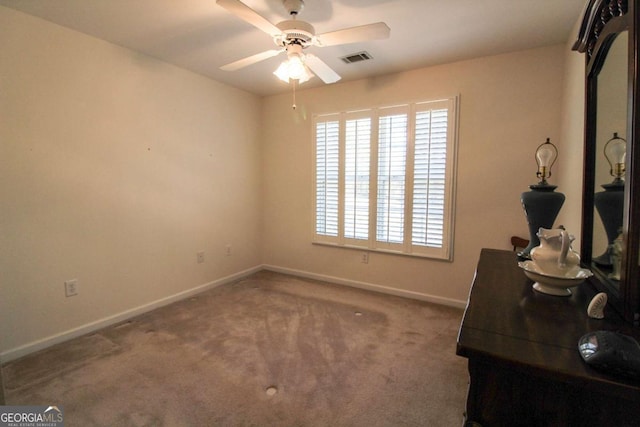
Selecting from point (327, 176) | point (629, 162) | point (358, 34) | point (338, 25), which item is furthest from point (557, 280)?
point (327, 176)

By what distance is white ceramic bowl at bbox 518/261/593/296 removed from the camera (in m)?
1.11

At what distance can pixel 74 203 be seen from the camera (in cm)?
245

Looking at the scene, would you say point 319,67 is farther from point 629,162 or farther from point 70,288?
point 70,288

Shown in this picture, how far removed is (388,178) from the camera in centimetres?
335

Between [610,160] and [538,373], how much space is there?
3.35 ft

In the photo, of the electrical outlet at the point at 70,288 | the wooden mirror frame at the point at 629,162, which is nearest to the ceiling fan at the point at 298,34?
the wooden mirror frame at the point at 629,162

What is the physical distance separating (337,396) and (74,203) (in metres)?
2.46

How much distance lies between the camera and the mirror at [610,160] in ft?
3.54

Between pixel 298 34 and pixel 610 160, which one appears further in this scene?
pixel 298 34

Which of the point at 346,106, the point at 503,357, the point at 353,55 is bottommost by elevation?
the point at 503,357

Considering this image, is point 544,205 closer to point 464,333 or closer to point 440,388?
point 464,333

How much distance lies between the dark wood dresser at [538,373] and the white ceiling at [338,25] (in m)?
1.98

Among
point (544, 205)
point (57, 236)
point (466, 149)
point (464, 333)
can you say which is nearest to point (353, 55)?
point (466, 149)

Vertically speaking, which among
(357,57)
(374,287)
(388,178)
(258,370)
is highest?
(357,57)
